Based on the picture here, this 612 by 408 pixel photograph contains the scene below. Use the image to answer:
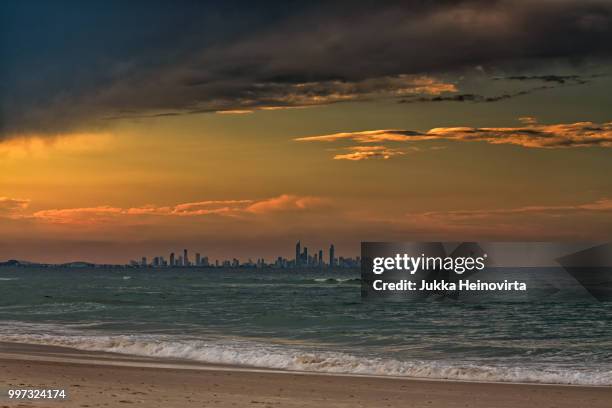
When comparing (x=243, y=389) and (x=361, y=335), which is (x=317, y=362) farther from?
(x=361, y=335)

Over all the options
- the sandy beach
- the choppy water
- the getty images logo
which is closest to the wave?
the choppy water

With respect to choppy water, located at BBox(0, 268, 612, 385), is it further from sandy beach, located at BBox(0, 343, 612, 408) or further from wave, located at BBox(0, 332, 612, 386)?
sandy beach, located at BBox(0, 343, 612, 408)

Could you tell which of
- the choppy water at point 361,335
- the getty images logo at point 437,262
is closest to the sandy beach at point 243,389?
the choppy water at point 361,335

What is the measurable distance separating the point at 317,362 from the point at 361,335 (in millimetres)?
12622

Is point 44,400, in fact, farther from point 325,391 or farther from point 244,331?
point 244,331

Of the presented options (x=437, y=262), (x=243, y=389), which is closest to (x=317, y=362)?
(x=243, y=389)

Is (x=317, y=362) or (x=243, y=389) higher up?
(x=243, y=389)

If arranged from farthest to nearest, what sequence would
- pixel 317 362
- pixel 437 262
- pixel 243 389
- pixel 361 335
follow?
pixel 437 262, pixel 361 335, pixel 317 362, pixel 243 389

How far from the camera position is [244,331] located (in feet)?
125

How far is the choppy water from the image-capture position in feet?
79.2

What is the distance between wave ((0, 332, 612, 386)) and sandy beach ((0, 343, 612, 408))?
1795mm

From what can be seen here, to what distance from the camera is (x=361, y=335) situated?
3653 centimetres

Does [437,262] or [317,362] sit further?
[437,262]

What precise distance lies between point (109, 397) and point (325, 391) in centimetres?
527
